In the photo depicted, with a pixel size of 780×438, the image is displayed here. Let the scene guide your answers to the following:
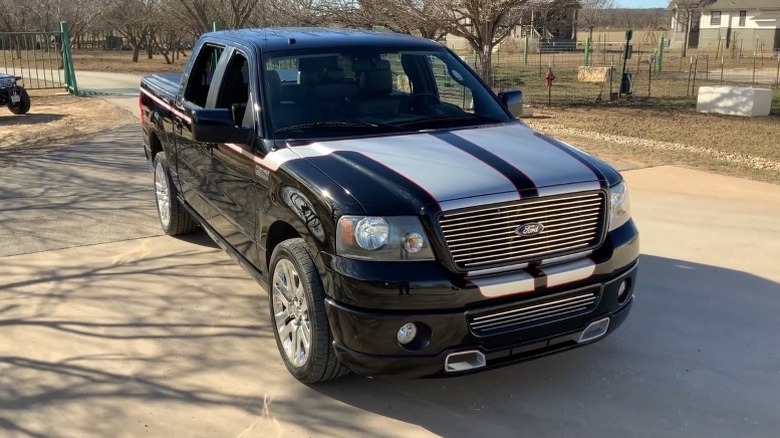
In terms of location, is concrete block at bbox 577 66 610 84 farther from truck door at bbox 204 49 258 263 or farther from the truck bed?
truck door at bbox 204 49 258 263

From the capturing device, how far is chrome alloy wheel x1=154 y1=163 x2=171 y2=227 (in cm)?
652

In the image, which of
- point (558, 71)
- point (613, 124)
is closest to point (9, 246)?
point (613, 124)

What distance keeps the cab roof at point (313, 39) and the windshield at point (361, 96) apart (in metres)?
0.06

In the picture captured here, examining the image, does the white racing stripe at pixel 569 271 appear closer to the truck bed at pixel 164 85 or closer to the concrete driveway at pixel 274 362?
the concrete driveway at pixel 274 362

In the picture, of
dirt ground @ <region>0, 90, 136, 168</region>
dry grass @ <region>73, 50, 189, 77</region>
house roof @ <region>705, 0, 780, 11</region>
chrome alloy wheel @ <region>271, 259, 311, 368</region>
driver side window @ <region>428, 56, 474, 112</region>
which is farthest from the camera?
house roof @ <region>705, 0, 780, 11</region>

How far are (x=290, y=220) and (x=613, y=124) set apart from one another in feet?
42.4

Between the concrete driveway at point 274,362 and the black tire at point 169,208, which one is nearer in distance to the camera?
the concrete driveway at point 274,362

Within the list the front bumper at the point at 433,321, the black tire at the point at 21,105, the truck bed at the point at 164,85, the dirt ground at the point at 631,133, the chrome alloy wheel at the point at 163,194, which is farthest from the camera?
the black tire at the point at 21,105

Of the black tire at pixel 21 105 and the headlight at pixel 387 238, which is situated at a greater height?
the headlight at pixel 387 238

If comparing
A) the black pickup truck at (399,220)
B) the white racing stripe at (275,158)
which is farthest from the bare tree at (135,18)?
the white racing stripe at (275,158)

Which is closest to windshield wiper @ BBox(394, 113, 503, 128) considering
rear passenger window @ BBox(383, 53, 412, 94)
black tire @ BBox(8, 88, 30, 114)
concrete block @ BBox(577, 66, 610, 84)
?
rear passenger window @ BBox(383, 53, 412, 94)

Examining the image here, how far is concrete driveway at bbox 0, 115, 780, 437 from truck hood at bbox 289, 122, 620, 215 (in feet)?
3.58

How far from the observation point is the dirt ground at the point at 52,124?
1179 cm

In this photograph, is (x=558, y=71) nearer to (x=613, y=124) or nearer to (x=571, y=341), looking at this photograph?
(x=613, y=124)
